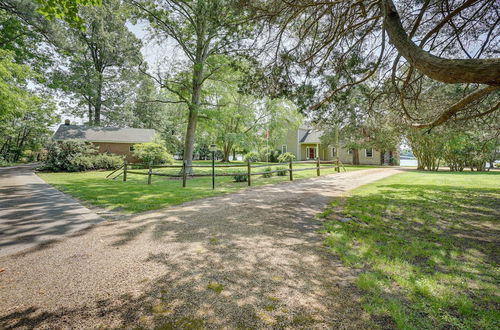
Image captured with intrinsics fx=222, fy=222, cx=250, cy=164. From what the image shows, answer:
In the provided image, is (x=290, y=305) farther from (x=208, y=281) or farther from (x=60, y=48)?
(x=60, y=48)

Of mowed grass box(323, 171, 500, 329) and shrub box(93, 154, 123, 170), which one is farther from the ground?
shrub box(93, 154, 123, 170)

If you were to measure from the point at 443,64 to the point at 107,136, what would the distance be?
31.4 m

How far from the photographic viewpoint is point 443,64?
3.23m

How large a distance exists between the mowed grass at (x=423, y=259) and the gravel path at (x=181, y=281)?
0.35 metres

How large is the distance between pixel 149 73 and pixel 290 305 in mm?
15682

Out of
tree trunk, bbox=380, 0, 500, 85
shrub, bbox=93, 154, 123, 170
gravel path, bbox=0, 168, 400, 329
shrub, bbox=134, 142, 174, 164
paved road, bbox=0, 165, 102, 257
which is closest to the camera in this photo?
→ gravel path, bbox=0, 168, 400, 329

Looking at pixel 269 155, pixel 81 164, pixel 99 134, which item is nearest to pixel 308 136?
pixel 269 155

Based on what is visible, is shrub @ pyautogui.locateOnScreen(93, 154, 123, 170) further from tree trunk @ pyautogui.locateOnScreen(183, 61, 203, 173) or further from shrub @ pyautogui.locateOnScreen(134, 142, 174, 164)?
tree trunk @ pyautogui.locateOnScreen(183, 61, 203, 173)

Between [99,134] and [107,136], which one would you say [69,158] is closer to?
[107,136]

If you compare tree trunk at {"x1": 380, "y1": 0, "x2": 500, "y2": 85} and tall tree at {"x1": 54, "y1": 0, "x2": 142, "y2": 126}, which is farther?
tall tree at {"x1": 54, "y1": 0, "x2": 142, "y2": 126}

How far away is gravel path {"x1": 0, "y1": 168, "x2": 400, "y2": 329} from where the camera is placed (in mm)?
1965

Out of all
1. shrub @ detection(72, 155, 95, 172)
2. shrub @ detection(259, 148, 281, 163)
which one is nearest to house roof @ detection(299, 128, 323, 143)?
shrub @ detection(259, 148, 281, 163)

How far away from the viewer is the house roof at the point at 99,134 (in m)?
25.4

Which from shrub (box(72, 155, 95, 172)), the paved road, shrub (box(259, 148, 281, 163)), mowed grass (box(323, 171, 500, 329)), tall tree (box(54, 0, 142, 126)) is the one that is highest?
tall tree (box(54, 0, 142, 126))
